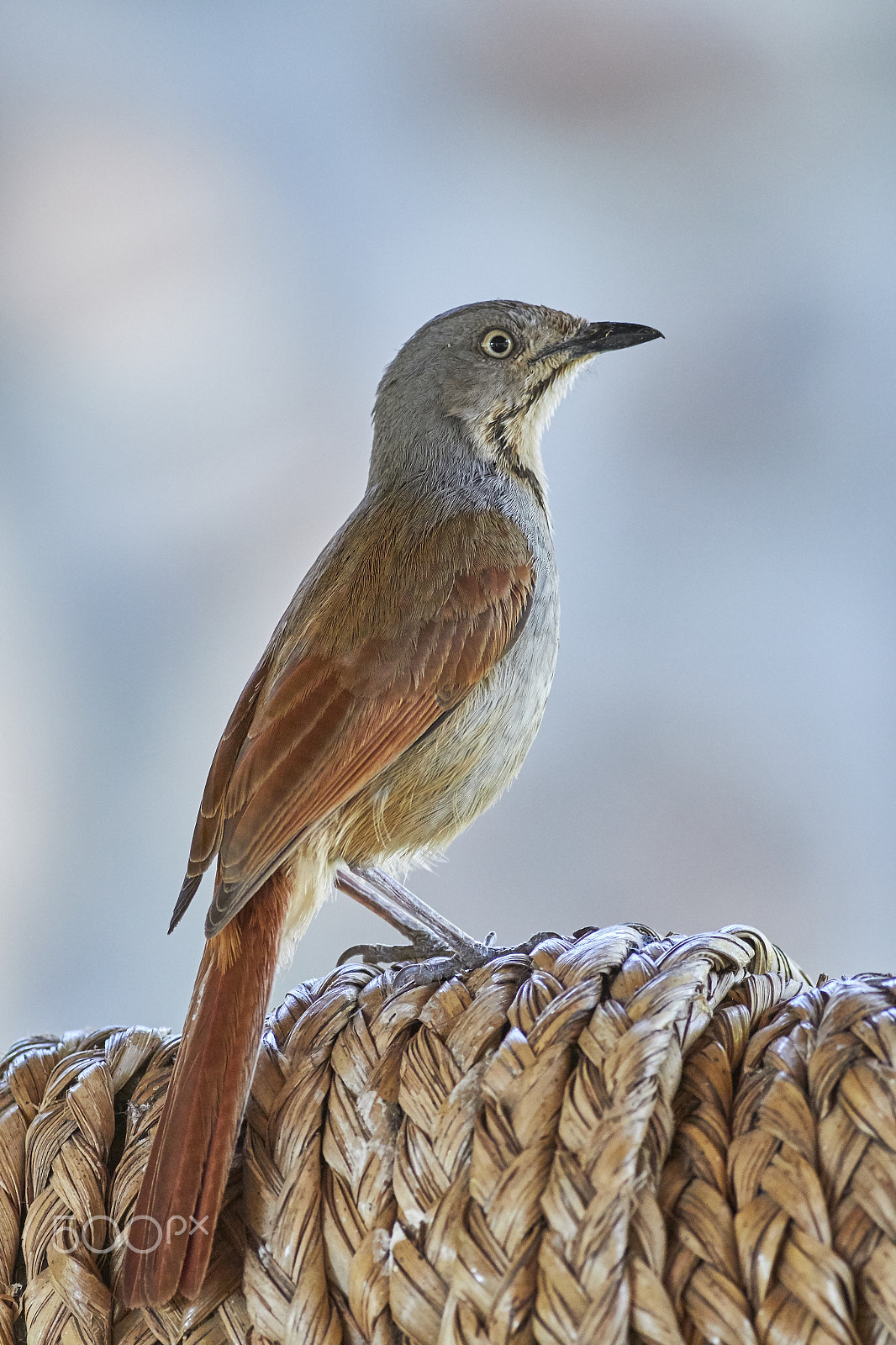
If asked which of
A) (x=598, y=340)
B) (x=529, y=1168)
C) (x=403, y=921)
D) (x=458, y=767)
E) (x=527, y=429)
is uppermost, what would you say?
(x=598, y=340)

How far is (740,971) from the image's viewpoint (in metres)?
0.89

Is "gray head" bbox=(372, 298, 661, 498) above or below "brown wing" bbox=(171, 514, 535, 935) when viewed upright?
above

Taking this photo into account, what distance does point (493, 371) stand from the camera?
195 cm

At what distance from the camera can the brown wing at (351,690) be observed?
1.29 metres

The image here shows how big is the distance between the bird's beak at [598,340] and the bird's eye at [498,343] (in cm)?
5

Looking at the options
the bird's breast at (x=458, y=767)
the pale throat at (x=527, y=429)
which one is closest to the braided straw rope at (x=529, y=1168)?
the bird's breast at (x=458, y=767)

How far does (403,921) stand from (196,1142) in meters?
0.76

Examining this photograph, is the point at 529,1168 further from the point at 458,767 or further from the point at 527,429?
the point at 527,429

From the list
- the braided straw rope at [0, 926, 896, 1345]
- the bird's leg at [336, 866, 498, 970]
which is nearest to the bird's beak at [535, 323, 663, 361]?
the bird's leg at [336, 866, 498, 970]

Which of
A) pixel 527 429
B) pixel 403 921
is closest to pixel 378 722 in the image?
pixel 403 921

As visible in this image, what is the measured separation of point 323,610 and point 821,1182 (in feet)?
2.98

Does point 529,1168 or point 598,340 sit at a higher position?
point 598,340

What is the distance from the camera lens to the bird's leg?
159 cm

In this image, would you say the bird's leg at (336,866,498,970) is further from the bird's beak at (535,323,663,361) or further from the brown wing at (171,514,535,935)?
the bird's beak at (535,323,663,361)
